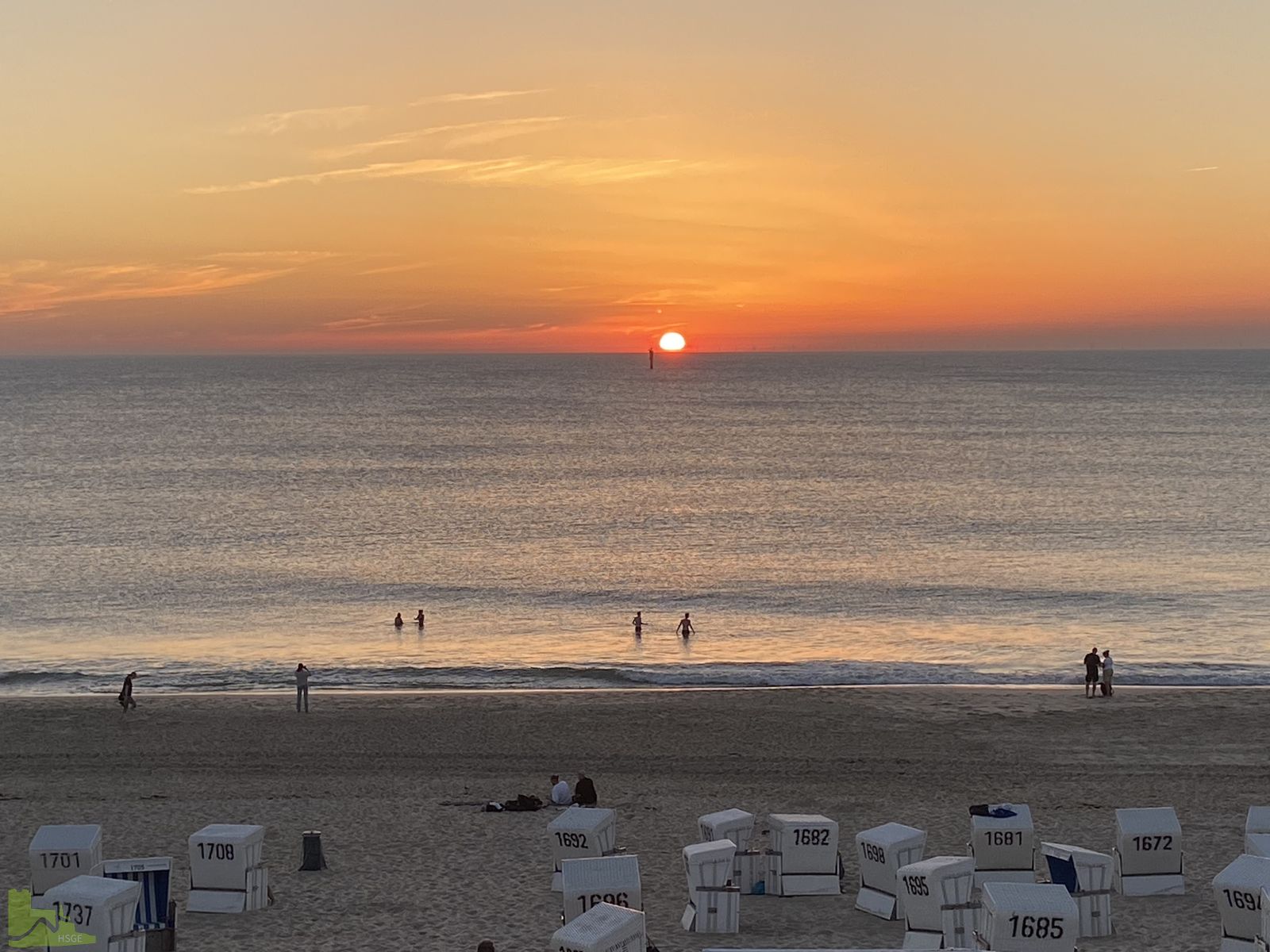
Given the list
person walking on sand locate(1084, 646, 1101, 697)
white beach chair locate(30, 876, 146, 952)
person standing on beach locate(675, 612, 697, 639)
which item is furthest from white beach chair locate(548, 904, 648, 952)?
person standing on beach locate(675, 612, 697, 639)

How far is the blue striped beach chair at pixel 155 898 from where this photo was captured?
1360cm

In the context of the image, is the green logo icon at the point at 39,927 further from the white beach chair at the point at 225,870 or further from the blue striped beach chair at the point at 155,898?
the white beach chair at the point at 225,870

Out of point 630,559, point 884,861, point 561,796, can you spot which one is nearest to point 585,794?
point 561,796

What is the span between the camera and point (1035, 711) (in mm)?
27922

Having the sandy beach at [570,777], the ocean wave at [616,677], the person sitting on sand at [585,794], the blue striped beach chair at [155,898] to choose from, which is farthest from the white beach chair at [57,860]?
the ocean wave at [616,677]

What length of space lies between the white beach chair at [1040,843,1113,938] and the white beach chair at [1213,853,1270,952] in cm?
140

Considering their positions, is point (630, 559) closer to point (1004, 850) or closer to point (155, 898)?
point (1004, 850)

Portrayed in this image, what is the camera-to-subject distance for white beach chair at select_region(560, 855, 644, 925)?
45.0 ft

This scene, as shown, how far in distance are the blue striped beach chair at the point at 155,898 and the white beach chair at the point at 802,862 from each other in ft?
22.7

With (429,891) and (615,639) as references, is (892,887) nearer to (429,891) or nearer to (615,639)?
(429,891)

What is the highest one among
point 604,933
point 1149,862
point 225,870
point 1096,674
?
point 604,933

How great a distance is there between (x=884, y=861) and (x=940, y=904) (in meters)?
1.75

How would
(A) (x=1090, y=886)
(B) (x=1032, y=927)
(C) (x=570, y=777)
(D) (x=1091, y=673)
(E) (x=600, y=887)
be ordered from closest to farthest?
(B) (x=1032, y=927), (E) (x=600, y=887), (A) (x=1090, y=886), (C) (x=570, y=777), (D) (x=1091, y=673)

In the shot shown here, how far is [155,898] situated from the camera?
13.8m
